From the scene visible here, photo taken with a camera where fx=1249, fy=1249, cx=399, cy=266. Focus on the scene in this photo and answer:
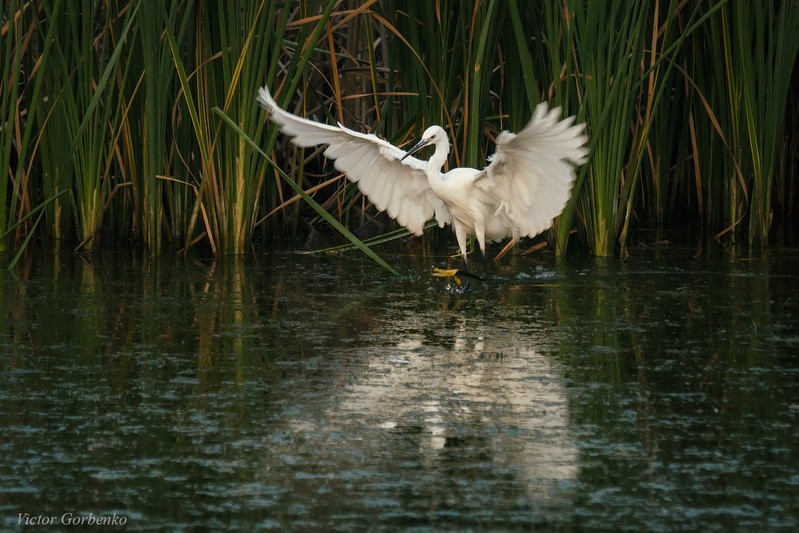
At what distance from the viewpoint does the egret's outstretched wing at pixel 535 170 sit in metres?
5.48

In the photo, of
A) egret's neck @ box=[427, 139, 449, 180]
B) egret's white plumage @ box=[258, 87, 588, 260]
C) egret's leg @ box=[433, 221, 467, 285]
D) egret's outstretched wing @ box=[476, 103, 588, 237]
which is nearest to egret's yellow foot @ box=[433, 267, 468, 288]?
egret's leg @ box=[433, 221, 467, 285]

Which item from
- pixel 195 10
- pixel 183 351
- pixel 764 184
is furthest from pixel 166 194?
pixel 764 184

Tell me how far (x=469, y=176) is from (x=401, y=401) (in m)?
2.57

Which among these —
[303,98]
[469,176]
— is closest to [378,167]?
[469,176]

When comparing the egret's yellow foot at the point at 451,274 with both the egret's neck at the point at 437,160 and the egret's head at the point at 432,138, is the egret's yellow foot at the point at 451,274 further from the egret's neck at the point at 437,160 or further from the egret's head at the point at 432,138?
the egret's head at the point at 432,138

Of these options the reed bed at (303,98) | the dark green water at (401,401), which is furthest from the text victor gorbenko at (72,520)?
the reed bed at (303,98)

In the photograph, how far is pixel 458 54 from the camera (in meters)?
7.21

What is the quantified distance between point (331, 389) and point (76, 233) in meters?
4.05

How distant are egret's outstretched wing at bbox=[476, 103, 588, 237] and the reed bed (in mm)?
541

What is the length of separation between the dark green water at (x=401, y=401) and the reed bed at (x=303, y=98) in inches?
27.7

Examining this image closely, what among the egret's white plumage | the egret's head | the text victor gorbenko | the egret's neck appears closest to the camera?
the text victor gorbenko

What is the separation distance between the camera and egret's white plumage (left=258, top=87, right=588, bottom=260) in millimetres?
5684

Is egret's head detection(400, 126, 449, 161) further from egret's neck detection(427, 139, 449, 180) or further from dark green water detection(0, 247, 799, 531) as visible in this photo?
dark green water detection(0, 247, 799, 531)

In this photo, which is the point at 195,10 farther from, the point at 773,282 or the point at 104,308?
the point at 773,282
